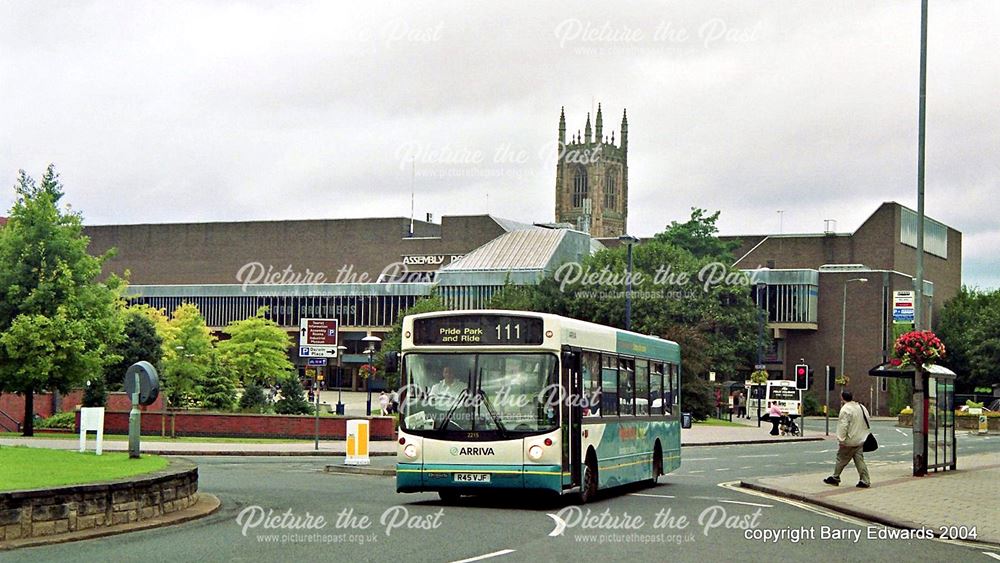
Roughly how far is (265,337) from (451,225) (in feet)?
145

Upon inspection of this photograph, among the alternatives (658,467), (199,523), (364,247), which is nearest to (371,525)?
(199,523)

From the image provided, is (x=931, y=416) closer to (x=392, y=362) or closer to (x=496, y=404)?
(x=496, y=404)

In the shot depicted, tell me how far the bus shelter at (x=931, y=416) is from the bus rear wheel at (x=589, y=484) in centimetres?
947

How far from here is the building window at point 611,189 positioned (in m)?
183

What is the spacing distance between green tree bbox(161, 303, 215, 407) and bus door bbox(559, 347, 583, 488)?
39709 millimetres

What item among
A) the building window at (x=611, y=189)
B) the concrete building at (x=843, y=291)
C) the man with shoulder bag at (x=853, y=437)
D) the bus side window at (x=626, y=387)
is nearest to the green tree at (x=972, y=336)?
the concrete building at (x=843, y=291)

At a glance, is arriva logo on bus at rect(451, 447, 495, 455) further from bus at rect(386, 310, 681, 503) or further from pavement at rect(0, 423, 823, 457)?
pavement at rect(0, 423, 823, 457)

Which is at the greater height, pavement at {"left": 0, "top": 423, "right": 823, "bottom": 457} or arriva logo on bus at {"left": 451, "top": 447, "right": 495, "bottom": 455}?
arriva logo on bus at {"left": 451, "top": 447, "right": 495, "bottom": 455}

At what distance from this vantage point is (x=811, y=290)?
383ft

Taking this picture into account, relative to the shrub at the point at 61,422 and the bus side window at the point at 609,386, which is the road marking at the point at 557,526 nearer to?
the bus side window at the point at 609,386

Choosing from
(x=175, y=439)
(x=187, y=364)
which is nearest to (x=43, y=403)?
(x=187, y=364)

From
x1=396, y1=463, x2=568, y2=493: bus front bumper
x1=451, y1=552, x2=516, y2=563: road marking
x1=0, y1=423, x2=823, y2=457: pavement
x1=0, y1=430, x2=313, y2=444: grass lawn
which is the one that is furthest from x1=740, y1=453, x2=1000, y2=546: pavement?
x1=0, y1=430, x2=313, y2=444: grass lawn

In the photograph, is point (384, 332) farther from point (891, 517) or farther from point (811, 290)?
point (891, 517)

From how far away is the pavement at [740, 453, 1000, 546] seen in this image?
18.0m
